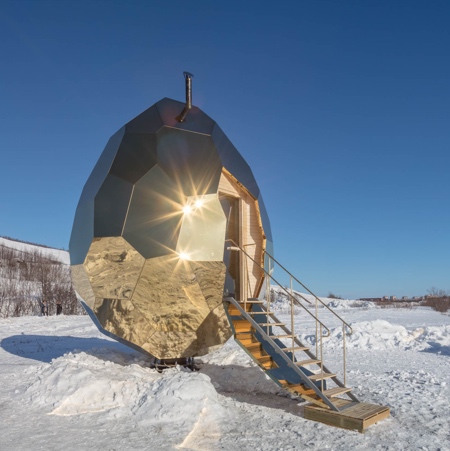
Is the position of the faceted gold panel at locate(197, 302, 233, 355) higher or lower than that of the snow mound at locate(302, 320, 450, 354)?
higher

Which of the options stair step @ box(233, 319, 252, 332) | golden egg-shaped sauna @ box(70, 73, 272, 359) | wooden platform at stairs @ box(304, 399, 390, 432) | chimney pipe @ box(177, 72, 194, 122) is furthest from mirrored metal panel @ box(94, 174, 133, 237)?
wooden platform at stairs @ box(304, 399, 390, 432)

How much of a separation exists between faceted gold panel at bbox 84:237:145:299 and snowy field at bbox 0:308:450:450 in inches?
54.8

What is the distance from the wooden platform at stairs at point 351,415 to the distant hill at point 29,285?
78.8ft

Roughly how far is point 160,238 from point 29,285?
37016 millimetres

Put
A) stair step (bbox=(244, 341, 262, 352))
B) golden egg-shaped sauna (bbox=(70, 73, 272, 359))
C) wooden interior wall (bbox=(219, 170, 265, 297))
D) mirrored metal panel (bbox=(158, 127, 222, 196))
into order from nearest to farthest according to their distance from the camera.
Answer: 1. golden egg-shaped sauna (bbox=(70, 73, 272, 359))
2. mirrored metal panel (bbox=(158, 127, 222, 196))
3. stair step (bbox=(244, 341, 262, 352))
4. wooden interior wall (bbox=(219, 170, 265, 297))

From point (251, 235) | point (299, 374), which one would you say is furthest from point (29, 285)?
point (299, 374)

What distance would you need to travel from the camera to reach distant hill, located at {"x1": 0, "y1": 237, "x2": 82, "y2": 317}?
2861 centimetres

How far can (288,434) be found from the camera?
17.3 ft

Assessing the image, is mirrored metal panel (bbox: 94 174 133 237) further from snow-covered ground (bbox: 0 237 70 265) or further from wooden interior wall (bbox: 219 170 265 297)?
snow-covered ground (bbox: 0 237 70 265)

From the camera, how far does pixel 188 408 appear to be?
566 cm

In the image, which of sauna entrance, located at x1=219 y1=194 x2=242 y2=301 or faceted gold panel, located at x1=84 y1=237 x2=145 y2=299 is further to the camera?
sauna entrance, located at x1=219 y1=194 x2=242 y2=301

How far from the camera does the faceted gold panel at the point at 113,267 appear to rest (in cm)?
623

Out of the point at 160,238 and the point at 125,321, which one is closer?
the point at 160,238

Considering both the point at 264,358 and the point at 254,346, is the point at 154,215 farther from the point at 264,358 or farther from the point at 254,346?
the point at 264,358
